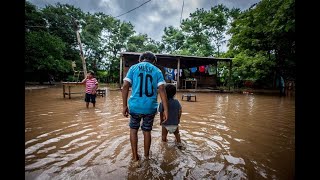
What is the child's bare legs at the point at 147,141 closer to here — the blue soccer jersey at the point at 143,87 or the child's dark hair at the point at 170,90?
the blue soccer jersey at the point at 143,87

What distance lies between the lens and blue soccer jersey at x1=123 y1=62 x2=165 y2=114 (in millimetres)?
3137

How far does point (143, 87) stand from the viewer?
3154mm

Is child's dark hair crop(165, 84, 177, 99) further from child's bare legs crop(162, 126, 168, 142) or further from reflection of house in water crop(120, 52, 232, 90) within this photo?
reflection of house in water crop(120, 52, 232, 90)

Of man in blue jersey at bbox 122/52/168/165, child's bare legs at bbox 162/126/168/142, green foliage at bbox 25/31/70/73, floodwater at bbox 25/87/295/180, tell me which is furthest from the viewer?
green foliage at bbox 25/31/70/73

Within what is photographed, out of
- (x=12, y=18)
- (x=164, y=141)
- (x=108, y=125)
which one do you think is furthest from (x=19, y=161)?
(x=108, y=125)

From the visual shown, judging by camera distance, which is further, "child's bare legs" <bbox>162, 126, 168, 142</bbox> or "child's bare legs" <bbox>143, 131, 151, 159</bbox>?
"child's bare legs" <bbox>162, 126, 168, 142</bbox>

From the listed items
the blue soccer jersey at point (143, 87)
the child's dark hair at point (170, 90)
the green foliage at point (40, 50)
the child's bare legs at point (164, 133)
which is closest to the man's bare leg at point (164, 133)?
the child's bare legs at point (164, 133)

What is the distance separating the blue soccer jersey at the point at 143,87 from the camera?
3137mm

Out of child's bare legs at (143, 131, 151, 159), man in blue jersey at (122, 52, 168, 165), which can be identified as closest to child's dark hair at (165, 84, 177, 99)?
man in blue jersey at (122, 52, 168, 165)

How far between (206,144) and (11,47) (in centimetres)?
368

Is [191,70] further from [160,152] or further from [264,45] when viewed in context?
[160,152]

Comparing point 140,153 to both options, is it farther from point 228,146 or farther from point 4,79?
point 4,79

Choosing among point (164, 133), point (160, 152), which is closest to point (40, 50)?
point (164, 133)

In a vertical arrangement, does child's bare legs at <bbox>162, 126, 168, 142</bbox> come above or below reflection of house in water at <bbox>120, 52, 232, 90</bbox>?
below
